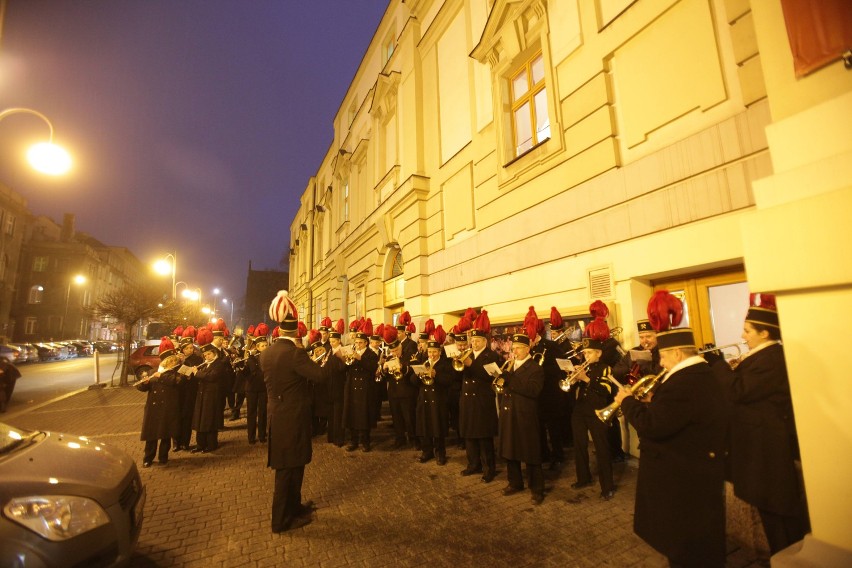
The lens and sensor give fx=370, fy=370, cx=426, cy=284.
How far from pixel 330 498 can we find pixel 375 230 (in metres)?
11.4

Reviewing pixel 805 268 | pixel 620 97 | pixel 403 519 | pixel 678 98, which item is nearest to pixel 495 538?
pixel 403 519

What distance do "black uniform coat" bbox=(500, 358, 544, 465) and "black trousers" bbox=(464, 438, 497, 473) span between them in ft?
1.91

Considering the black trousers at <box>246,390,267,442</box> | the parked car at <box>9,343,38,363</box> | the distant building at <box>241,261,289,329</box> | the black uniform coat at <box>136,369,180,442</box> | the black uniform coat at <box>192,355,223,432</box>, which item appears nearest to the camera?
the black uniform coat at <box>136,369,180,442</box>

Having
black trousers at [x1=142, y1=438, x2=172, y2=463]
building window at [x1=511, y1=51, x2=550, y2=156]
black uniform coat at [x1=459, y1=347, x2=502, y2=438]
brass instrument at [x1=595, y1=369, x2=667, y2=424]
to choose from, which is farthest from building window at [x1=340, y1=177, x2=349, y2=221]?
brass instrument at [x1=595, y1=369, x2=667, y2=424]

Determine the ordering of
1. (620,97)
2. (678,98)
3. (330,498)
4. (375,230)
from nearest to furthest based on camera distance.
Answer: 1. (330,498)
2. (678,98)
3. (620,97)
4. (375,230)

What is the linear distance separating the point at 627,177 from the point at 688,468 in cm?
464

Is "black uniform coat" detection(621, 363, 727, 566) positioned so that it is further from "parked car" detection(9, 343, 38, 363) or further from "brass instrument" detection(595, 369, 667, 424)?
"parked car" detection(9, 343, 38, 363)

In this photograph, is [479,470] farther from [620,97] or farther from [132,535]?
[620,97]

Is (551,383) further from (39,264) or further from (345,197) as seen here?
(39,264)

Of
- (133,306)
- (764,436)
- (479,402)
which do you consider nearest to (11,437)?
(479,402)

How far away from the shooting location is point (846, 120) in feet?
8.79

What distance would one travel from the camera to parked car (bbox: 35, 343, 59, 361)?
30469 millimetres

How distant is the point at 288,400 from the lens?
173 inches

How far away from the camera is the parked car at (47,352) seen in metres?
30.5
